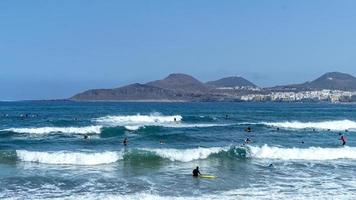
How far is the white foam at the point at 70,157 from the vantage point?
30.8m

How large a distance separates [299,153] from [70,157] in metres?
15.1

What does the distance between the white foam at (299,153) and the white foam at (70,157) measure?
9393mm

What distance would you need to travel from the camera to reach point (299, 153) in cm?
3469

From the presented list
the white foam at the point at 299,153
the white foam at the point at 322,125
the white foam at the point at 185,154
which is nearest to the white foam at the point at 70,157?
the white foam at the point at 185,154

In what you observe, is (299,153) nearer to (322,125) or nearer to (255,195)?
(255,195)

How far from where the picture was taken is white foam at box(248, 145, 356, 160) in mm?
34000

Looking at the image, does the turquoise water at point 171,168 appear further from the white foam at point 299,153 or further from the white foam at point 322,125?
the white foam at point 322,125

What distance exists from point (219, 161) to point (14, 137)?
72.5ft

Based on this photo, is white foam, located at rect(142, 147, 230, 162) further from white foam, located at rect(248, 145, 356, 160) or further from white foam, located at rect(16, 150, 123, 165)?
white foam, located at rect(248, 145, 356, 160)

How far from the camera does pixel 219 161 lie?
105 feet

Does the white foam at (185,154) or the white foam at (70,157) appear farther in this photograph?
the white foam at (185,154)

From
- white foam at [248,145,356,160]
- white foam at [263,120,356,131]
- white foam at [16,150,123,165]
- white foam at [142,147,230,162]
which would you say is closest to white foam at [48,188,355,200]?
white foam at [16,150,123,165]

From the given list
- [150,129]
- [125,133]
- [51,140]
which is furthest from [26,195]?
[150,129]

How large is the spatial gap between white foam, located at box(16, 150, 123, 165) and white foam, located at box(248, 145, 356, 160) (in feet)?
30.8
